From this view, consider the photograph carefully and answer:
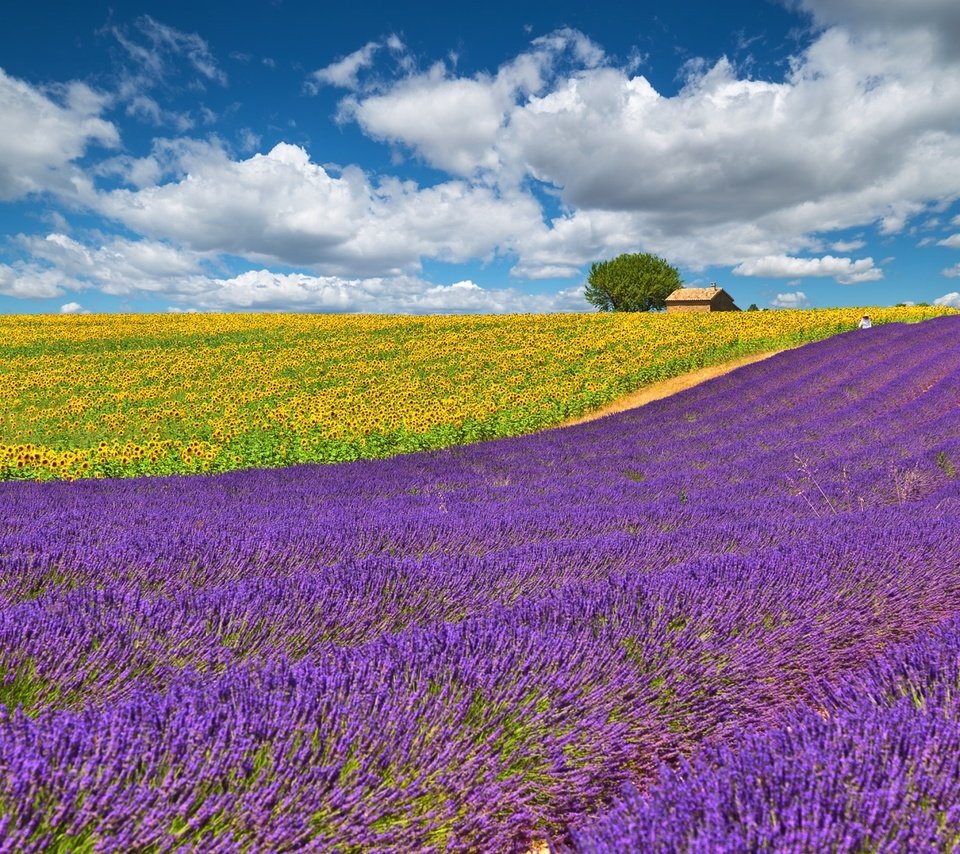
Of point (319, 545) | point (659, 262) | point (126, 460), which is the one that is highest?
point (659, 262)

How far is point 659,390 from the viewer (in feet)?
58.2

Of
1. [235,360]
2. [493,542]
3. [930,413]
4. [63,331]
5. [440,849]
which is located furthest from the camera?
[63,331]

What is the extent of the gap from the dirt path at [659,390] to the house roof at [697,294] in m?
30.4

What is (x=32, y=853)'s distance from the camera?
3.67 feet

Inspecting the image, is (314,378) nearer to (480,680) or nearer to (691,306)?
(480,680)

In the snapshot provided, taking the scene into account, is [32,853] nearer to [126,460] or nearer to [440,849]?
[440,849]

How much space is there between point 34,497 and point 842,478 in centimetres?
699

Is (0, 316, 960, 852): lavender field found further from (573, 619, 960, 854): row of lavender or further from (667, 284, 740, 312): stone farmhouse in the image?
(667, 284, 740, 312): stone farmhouse

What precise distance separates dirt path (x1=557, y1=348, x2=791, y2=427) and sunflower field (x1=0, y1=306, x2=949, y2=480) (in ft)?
0.81

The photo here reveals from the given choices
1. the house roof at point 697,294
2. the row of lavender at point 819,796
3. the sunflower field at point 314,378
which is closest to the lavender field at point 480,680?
the row of lavender at point 819,796

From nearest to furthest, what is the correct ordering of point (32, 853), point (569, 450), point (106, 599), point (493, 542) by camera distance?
1. point (32, 853)
2. point (106, 599)
3. point (493, 542)
4. point (569, 450)

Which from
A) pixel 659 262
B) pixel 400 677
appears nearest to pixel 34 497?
pixel 400 677

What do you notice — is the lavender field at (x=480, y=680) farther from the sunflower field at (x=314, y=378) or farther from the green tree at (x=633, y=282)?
the green tree at (x=633, y=282)

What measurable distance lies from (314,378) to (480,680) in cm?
1659
